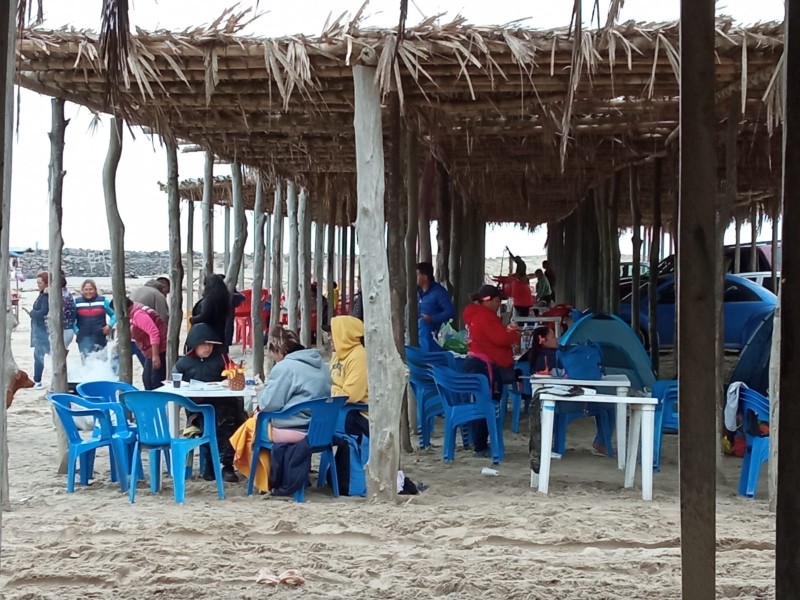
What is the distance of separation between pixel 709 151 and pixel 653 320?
924cm

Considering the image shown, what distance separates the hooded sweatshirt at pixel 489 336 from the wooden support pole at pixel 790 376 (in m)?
5.75

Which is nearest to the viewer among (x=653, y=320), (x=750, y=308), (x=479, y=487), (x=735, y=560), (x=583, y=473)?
(x=735, y=560)

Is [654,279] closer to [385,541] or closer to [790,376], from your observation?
[385,541]

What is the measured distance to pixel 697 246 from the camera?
106 inches

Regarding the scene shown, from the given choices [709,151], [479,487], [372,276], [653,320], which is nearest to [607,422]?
[479,487]

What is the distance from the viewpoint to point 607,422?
26.0ft

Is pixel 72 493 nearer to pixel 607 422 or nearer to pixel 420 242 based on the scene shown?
pixel 607 422

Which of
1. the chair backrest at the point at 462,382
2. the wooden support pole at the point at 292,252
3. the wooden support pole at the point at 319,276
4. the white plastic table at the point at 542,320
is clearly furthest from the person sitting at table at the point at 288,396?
the wooden support pole at the point at 319,276

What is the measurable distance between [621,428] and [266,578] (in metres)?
3.35

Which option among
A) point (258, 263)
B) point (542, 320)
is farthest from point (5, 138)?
point (542, 320)

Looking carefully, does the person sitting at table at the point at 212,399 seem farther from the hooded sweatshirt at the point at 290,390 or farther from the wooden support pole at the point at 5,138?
the wooden support pole at the point at 5,138

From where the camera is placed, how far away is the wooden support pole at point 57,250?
7.03 metres

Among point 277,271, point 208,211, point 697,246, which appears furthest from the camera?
point 277,271

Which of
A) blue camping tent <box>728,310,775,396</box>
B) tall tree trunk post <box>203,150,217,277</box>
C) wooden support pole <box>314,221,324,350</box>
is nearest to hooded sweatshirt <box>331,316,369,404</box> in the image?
blue camping tent <box>728,310,775,396</box>
